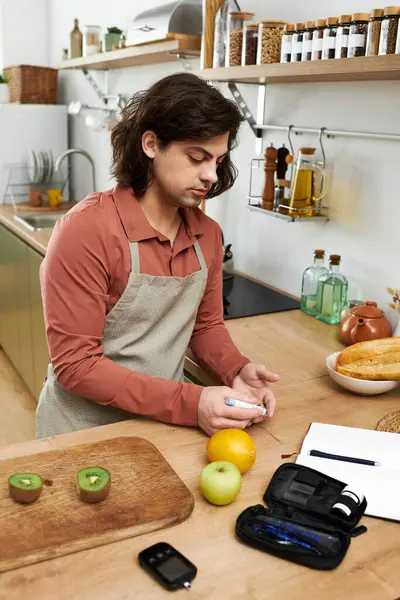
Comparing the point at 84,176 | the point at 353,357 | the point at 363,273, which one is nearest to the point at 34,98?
the point at 84,176

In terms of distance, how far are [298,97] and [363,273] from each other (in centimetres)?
66

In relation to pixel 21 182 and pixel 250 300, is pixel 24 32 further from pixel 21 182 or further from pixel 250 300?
pixel 250 300

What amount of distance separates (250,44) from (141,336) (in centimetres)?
104

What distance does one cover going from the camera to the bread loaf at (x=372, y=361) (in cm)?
150

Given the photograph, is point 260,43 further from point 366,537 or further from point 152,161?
point 366,537

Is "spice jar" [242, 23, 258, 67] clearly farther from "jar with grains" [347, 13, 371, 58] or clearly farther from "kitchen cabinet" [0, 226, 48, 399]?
"kitchen cabinet" [0, 226, 48, 399]

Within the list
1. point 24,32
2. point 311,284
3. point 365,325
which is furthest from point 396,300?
point 24,32

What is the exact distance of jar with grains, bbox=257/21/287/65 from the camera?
190cm

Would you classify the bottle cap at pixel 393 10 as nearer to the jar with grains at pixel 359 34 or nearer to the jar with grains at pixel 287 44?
the jar with grains at pixel 359 34

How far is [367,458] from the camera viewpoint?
1225 mm

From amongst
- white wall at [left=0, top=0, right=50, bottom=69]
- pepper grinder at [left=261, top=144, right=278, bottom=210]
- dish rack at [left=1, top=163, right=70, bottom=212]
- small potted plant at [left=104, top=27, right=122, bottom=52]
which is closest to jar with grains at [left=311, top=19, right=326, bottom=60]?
pepper grinder at [left=261, top=144, right=278, bottom=210]

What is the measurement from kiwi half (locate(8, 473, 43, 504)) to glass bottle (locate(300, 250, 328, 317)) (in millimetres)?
1275

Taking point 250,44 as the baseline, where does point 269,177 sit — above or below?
below

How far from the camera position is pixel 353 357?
1542 millimetres
